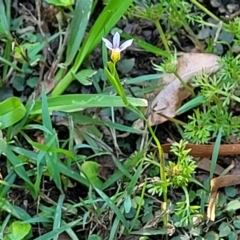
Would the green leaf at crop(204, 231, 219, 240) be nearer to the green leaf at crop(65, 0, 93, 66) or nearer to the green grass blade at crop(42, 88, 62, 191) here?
the green grass blade at crop(42, 88, 62, 191)

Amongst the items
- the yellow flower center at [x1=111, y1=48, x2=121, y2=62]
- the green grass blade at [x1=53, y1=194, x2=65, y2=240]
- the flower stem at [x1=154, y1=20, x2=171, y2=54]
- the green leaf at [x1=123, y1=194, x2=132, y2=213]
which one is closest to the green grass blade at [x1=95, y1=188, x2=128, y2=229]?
the green leaf at [x1=123, y1=194, x2=132, y2=213]

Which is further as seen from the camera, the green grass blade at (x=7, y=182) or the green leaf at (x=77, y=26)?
the green leaf at (x=77, y=26)

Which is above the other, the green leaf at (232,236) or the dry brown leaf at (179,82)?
the dry brown leaf at (179,82)

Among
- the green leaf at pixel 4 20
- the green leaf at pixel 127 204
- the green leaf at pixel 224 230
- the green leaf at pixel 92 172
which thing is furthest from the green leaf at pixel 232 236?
the green leaf at pixel 4 20

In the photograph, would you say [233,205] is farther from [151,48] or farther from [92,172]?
[151,48]

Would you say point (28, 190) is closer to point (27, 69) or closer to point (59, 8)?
point (27, 69)

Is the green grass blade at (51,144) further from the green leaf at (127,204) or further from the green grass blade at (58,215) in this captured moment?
the green leaf at (127,204)
